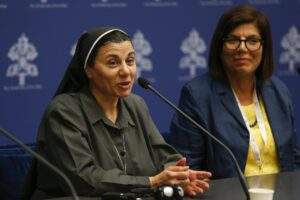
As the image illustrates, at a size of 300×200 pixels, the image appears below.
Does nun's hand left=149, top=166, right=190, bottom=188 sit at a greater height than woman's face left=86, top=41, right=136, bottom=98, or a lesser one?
lesser

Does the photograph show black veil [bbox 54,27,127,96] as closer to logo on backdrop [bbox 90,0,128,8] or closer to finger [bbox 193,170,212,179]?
finger [bbox 193,170,212,179]

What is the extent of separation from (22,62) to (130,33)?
0.74 m

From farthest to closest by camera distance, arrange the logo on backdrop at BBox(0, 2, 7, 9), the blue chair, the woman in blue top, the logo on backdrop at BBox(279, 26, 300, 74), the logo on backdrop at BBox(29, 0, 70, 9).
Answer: the logo on backdrop at BBox(279, 26, 300, 74) → the logo on backdrop at BBox(29, 0, 70, 9) → the logo on backdrop at BBox(0, 2, 7, 9) → the woman in blue top → the blue chair

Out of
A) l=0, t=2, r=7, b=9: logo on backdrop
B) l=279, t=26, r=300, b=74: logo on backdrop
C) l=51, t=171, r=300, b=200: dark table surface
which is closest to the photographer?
l=51, t=171, r=300, b=200: dark table surface

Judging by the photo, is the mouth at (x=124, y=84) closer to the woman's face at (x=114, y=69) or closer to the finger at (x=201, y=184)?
the woman's face at (x=114, y=69)

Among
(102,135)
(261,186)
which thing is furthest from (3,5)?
(261,186)

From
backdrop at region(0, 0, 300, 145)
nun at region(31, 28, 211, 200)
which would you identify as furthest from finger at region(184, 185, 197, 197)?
backdrop at region(0, 0, 300, 145)

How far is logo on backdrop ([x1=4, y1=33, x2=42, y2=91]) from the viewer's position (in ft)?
12.9

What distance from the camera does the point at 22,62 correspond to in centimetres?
397

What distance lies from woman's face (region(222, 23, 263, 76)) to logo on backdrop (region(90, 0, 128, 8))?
112 centimetres

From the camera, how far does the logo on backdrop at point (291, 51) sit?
5004mm

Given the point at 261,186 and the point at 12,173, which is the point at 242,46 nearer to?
the point at 261,186

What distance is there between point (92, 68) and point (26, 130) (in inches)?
54.1

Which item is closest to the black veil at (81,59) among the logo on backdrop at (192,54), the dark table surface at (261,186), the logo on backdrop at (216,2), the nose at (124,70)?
the nose at (124,70)
